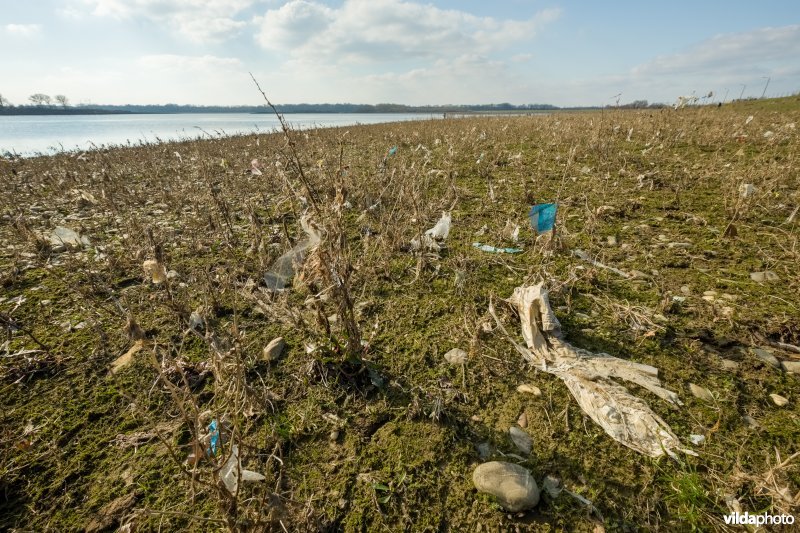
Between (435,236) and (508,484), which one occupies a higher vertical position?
(435,236)

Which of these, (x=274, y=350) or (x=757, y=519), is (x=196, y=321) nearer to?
(x=274, y=350)

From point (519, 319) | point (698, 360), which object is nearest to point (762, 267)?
point (698, 360)

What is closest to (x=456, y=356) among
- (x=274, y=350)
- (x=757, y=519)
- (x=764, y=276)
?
(x=274, y=350)

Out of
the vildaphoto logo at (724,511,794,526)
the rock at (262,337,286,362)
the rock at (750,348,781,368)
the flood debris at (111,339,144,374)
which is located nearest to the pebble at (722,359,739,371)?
the rock at (750,348,781,368)

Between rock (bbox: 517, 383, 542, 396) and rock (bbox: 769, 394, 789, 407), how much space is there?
1.15 meters

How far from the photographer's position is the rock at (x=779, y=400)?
71.6 inches

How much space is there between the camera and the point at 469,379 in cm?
217

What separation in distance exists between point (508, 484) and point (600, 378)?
0.89 meters

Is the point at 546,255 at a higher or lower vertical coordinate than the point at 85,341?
higher

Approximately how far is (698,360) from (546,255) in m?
1.40

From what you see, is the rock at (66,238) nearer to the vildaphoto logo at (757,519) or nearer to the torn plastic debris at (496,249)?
the torn plastic debris at (496,249)

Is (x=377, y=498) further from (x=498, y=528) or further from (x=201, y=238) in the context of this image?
(x=201, y=238)

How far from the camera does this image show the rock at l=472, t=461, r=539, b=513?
1487 millimetres

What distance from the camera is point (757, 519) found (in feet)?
4.45
